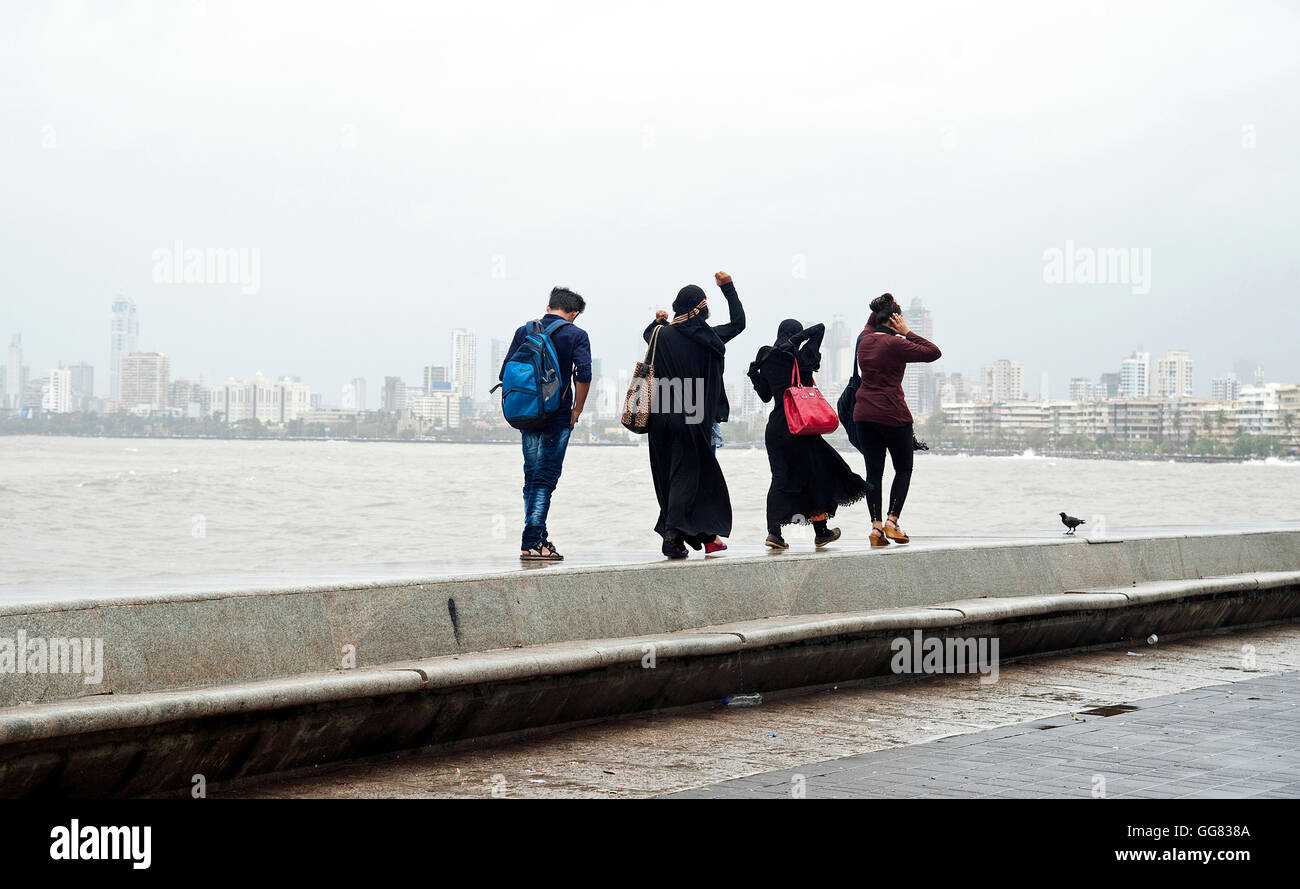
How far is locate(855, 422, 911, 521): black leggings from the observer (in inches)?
443

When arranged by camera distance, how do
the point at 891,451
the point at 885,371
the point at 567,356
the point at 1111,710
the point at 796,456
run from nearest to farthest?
the point at 1111,710
the point at 567,356
the point at 796,456
the point at 885,371
the point at 891,451

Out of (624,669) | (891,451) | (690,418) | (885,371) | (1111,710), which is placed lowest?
(1111,710)

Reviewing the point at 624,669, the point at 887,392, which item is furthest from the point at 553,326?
the point at 887,392

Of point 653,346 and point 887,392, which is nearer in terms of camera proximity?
point 653,346

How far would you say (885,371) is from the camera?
11203mm

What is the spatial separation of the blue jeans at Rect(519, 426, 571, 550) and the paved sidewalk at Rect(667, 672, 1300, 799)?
11.7 feet

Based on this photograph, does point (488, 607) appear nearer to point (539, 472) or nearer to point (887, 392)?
point (539, 472)

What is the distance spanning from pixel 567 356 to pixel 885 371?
2.98m

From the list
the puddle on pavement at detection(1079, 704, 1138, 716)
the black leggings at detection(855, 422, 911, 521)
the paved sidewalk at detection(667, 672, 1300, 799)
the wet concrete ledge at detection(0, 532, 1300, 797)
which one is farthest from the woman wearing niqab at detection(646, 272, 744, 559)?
the paved sidewalk at detection(667, 672, 1300, 799)
